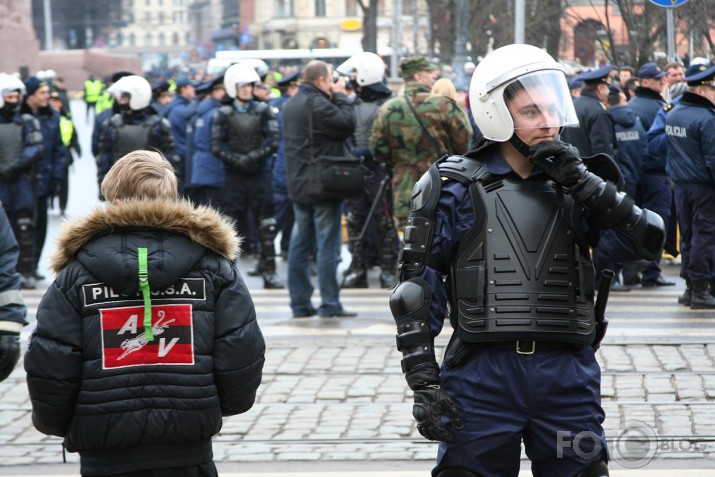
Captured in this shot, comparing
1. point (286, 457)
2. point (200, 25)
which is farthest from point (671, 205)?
point (200, 25)

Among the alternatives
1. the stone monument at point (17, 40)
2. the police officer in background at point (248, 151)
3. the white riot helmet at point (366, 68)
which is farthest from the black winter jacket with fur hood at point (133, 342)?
the stone monument at point (17, 40)

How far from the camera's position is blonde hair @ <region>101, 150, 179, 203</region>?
159 inches

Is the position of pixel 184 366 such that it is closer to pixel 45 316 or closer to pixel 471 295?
pixel 45 316

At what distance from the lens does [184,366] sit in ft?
13.0

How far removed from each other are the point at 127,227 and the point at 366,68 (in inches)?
322

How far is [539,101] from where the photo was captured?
163 inches

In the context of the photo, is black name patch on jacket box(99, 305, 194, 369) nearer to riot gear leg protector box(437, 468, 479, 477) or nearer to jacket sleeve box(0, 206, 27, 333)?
riot gear leg protector box(437, 468, 479, 477)

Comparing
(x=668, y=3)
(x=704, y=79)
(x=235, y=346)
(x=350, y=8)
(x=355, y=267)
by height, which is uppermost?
(x=668, y=3)

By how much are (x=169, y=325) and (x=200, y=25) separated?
139910 millimetres

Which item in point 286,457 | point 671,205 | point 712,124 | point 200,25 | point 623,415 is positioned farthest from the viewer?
point 200,25

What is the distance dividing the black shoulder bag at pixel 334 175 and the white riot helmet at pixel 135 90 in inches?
97.5

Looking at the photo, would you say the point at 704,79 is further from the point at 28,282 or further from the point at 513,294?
the point at 513,294

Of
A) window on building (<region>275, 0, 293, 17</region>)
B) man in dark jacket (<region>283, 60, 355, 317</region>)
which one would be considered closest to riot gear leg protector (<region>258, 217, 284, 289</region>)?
man in dark jacket (<region>283, 60, 355, 317</region>)

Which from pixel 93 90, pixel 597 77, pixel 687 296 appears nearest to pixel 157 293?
pixel 687 296
